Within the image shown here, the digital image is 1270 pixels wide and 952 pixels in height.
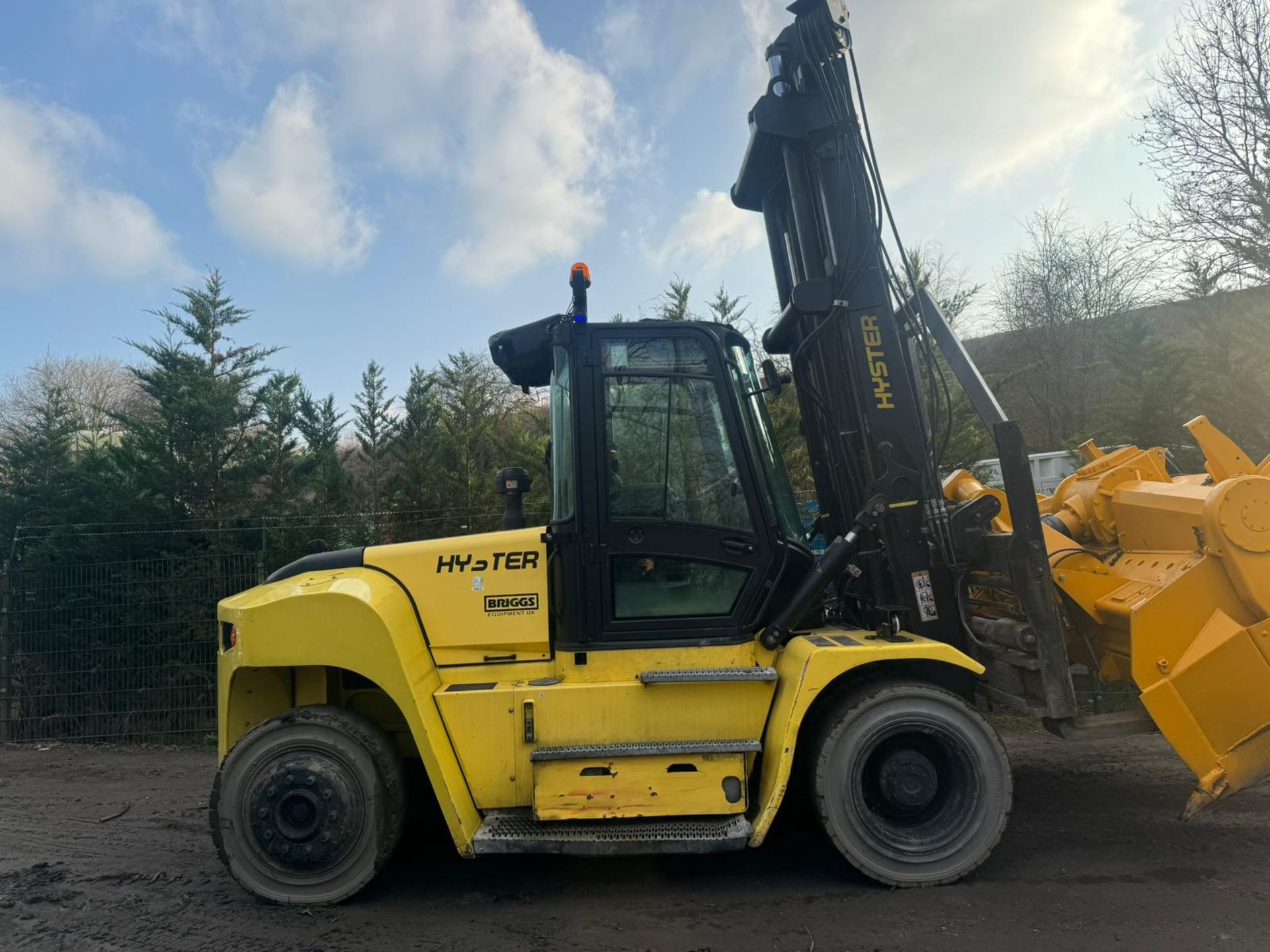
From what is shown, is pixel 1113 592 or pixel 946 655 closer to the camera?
pixel 946 655

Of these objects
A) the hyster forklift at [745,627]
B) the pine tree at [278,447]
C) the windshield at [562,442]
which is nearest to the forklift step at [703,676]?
the hyster forklift at [745,627]

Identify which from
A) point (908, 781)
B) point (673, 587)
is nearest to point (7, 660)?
point (673, 587)

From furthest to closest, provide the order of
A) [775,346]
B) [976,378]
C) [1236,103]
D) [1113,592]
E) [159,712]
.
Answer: [1236,103], [159,712], [775,346], [976,378], [1113,592]

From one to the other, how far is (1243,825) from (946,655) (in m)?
2.09

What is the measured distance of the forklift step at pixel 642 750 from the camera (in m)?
3.69

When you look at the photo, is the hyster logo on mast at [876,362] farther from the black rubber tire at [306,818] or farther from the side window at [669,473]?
the black rubber tire at [306,818]

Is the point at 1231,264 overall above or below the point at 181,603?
above

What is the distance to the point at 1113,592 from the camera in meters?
4.06

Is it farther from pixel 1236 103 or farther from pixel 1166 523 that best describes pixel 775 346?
pixel 1236 103

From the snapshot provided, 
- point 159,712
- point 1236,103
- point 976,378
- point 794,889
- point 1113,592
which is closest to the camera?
point 794,889

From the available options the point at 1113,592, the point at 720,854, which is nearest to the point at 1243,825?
the point at 1113,592

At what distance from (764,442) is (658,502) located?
2.39 feet

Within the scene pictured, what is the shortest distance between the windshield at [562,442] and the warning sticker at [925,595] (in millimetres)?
1938

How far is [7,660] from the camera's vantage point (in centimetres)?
809
